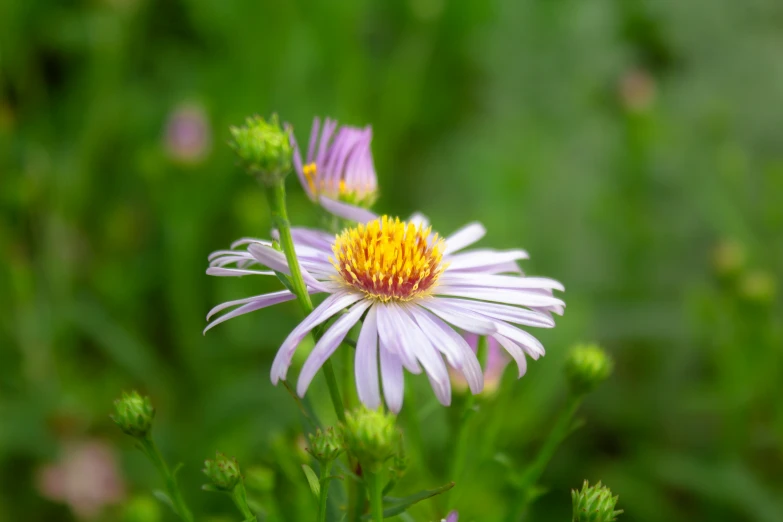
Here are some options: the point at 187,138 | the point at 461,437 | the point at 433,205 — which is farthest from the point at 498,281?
the point at 433,205

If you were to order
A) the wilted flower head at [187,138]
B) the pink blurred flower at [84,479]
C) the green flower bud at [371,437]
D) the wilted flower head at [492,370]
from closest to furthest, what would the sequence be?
the green flower bud at [371,437]
the wilted flower head at [492,370]
the pink blurred flower at [84,479]
the wilted flower head at [187,138]

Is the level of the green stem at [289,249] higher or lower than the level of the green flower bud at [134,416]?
higher

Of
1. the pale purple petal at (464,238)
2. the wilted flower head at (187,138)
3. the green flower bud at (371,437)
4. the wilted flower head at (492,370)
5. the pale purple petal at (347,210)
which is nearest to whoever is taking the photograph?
the green flower bud at (371,437)

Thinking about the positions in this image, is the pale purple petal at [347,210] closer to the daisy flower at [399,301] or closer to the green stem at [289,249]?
the daisy flower at [399,301]

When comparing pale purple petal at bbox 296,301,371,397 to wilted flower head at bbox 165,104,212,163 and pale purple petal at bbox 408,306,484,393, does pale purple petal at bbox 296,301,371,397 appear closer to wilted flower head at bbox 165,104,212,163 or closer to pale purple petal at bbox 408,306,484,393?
pale purple petal at bbox 408,306,484,393

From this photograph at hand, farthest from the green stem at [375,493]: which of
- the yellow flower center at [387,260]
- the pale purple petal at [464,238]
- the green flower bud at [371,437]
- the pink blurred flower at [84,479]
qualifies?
the pink blurred flower at [84,479]

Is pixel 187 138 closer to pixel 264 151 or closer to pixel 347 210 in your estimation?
pixel 347 210
